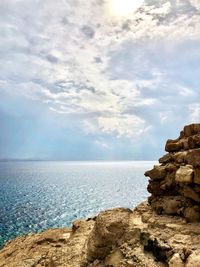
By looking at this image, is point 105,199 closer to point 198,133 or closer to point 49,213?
point 49,213

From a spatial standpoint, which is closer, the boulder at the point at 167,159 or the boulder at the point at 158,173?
the boulder at the point at 158,173

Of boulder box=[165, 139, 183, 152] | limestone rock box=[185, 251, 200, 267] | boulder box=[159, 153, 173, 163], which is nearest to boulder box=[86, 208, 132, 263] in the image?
limestone rock box=[185, 251, 200, 267]

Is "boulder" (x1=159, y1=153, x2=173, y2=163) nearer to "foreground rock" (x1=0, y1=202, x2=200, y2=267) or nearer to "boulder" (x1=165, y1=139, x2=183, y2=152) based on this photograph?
"boulder" (x1=165, y1=139, x2=183, y2=152)

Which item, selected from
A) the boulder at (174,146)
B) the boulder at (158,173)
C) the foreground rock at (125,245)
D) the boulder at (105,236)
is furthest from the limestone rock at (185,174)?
the boulder at (105,236)

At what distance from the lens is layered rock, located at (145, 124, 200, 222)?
20.5 m

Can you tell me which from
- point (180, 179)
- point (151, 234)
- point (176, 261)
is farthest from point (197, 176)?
point (176, 261)

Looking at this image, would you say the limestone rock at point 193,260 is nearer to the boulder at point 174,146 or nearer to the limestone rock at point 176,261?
the limestone rock at point 176,261

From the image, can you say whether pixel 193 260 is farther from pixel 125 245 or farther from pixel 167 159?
pixel 167 159

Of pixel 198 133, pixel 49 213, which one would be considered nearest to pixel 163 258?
pixel 198 133

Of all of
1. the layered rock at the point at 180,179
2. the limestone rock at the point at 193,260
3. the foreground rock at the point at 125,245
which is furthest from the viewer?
the layered rock at the point at 180,179

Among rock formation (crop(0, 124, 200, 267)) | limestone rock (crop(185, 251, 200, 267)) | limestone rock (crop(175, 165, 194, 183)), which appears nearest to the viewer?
limestone rock (crop(185, 251, 200, 267))

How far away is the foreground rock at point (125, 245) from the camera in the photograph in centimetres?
1656

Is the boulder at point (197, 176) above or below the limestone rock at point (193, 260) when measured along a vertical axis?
above

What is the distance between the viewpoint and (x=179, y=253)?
51.8ft
